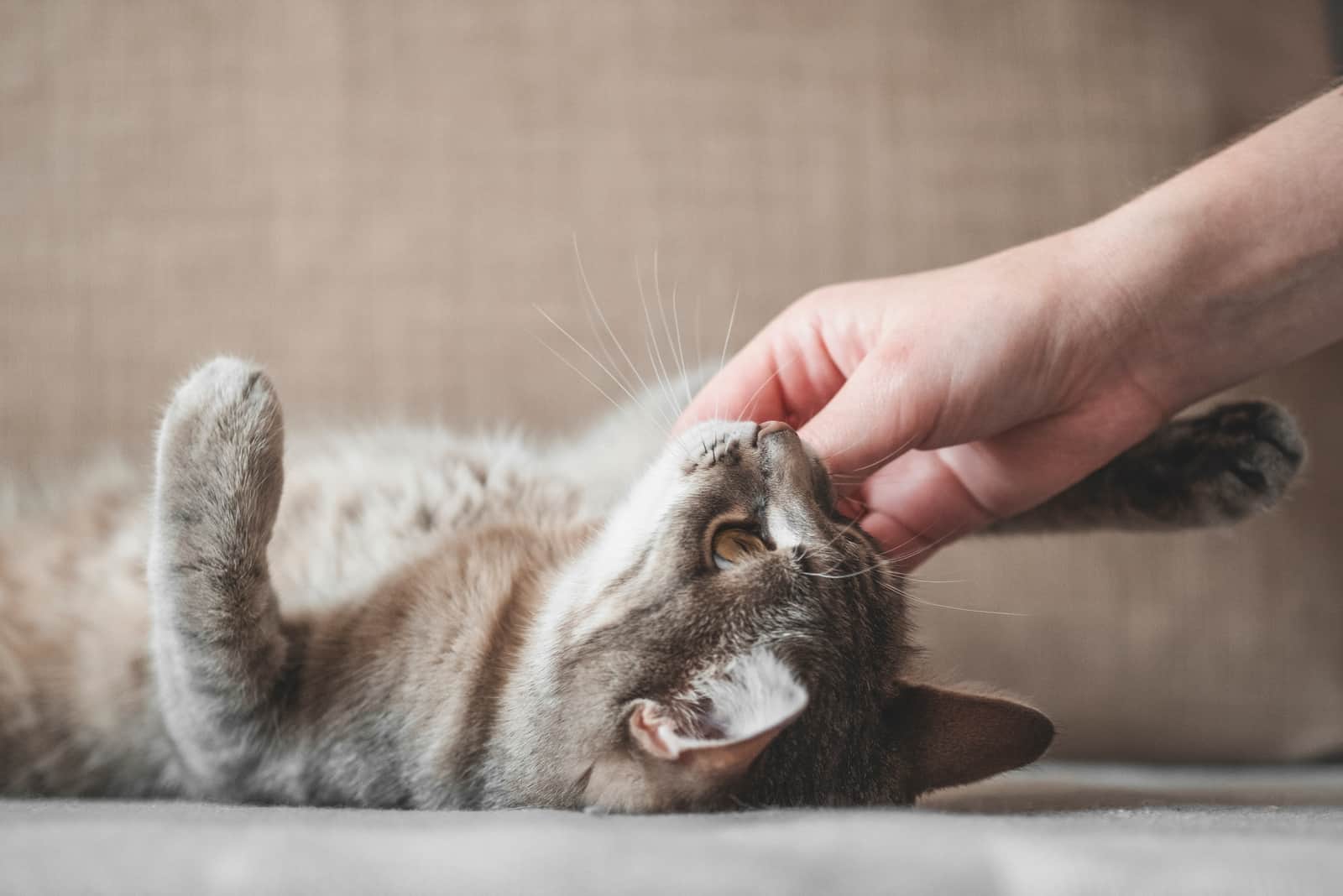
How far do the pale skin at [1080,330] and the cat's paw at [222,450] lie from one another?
19.8 inches

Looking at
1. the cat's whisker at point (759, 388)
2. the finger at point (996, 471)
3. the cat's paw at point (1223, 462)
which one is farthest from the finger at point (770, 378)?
the cat's paw at point (1223, 462)

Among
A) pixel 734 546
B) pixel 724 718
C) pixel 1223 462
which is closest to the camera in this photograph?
pixel 724 718

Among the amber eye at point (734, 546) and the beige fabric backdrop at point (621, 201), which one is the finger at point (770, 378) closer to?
the amber eye at point (734, 546)

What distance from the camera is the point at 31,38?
1646 millimetres

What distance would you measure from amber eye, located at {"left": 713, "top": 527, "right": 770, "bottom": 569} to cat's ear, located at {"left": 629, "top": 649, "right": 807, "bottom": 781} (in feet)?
0.42

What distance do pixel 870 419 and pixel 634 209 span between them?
2.57 feet

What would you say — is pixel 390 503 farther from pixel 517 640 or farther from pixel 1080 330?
pixel 1080 330

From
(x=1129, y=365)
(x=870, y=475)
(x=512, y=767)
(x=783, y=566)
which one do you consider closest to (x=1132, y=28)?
(x=1129, y=365)

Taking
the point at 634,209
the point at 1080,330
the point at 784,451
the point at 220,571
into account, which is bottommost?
the point at 220,571

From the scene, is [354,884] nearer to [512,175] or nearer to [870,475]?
[870,475]

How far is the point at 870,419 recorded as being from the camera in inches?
43.4

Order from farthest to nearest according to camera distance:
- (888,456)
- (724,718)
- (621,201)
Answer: (621,201) → (888,456) → (724,718)

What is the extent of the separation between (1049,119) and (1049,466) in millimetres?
801

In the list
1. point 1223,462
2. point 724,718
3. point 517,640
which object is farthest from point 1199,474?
point 517,640
